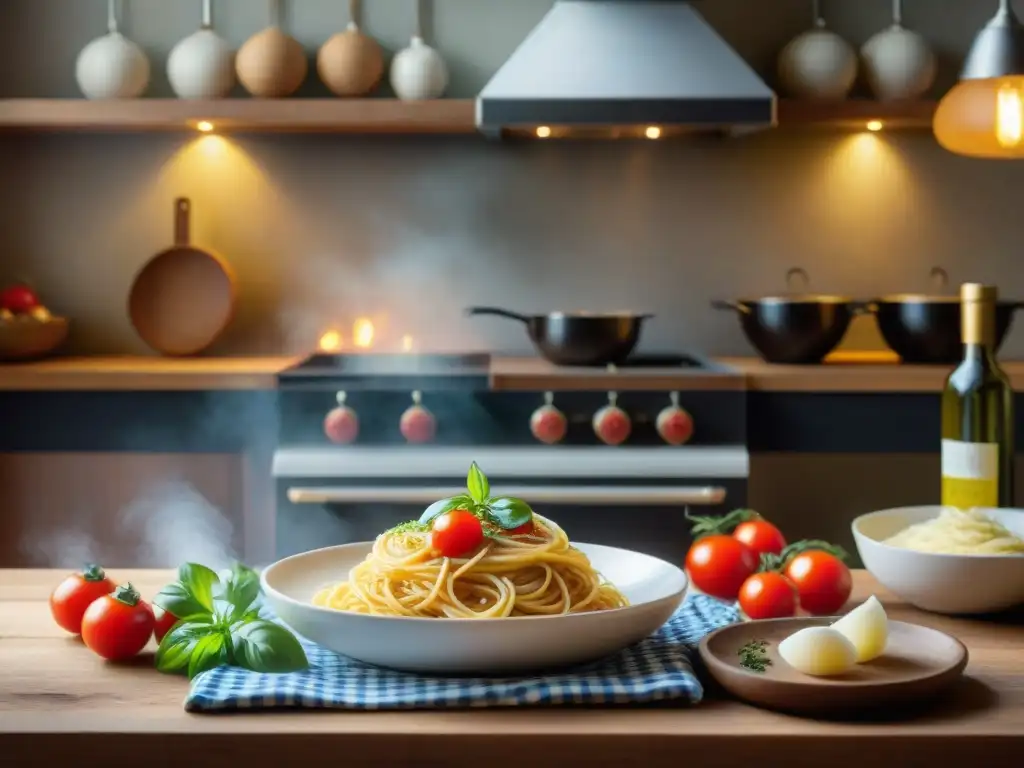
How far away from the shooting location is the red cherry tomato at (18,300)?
145 inches

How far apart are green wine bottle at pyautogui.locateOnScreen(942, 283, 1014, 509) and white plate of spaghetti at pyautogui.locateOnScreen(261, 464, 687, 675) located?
48 centimetres

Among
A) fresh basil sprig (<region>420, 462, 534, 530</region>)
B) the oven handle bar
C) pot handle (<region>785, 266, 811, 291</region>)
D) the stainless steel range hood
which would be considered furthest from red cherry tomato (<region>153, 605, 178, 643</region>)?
pot handle (<region>785, 266, 811, 291</region>)

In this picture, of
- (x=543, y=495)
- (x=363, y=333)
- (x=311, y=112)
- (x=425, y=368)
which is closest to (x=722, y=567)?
(x=543, y=495)

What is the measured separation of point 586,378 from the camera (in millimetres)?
3203

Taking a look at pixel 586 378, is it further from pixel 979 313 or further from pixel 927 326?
pixel 979 313

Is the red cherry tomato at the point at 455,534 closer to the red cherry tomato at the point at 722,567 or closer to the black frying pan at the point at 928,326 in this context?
the red cherry tomato at the point at 722,567

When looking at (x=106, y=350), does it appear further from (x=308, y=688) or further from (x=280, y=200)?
(x=308, y=688)

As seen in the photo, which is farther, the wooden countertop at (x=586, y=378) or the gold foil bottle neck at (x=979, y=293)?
the wooden countertop at (x=586, y=378)

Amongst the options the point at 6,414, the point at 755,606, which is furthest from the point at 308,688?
the point at 6,414

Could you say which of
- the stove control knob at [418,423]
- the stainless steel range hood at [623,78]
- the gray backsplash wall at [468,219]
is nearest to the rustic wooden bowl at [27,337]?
the gray backsplash wall at [468,219]

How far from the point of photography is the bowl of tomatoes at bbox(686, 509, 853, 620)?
1407 mm

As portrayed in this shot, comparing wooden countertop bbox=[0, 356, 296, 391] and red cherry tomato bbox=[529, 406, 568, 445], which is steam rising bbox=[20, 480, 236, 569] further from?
red cherry tomato bbox=[529, 406, 568, 445]

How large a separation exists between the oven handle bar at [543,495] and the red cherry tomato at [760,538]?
1.43m

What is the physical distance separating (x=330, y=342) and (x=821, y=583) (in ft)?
8.69
